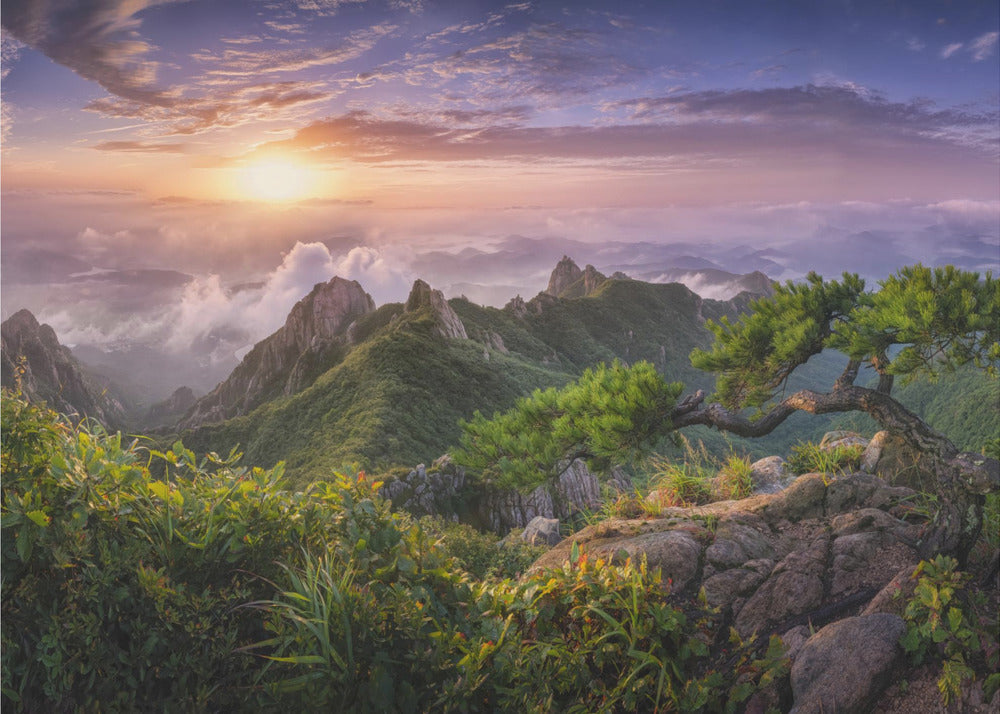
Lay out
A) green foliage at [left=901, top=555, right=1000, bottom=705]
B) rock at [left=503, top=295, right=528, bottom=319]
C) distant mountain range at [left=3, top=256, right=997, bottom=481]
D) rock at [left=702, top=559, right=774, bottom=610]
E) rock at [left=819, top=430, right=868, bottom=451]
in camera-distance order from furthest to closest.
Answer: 1. rock at [left=503, top=295, right=528, bottom=319]
2. distant mountain range at [left=3, top=256, right=997, bottom=481]
3. rock at [left=819, top=430, right=868, bottom=451]
4. rock at [left=702, top=559, right=774, bottom=610]
5. green foliage at [left=901, top=555, right=1000, bottom=705]

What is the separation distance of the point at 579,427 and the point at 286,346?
10603 centimetres

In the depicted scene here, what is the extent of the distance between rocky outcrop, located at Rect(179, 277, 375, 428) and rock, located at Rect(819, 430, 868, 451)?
294 ft

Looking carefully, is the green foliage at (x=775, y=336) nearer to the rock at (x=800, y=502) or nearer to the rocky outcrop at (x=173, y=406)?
the rock at (x=800, y=502)

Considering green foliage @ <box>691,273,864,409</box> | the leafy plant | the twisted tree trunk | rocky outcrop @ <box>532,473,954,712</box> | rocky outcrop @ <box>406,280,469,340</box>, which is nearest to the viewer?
rocky outcrop @ <box>532,473,954,712</box>

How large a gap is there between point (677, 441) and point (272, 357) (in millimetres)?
107709

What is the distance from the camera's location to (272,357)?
105 metres

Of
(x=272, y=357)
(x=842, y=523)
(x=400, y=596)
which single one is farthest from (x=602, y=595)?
(x=272, y=357)

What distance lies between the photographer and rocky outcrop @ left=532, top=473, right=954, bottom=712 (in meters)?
3.30

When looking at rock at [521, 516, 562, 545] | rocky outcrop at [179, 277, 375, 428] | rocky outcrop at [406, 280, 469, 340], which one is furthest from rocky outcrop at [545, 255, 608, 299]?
rock at [521, 516, 562, 545]

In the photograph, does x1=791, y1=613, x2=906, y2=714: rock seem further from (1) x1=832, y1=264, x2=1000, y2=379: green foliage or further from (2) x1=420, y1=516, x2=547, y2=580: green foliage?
(2) x1=420, y1=516, x2=547, y2=580: green foliage

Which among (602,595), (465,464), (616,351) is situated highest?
(602,595)

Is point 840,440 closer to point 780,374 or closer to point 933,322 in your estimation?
point 780,374

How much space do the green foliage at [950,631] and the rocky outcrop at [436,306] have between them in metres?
70.5

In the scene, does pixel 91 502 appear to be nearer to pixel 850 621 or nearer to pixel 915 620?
pixel 850 621
